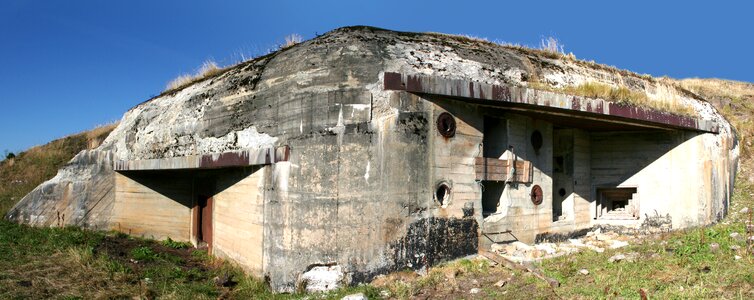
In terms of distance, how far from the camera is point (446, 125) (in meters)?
7.76

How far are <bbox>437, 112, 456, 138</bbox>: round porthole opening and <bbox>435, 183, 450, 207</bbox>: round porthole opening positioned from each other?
0.75 metres

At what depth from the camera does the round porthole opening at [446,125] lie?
25.2ft

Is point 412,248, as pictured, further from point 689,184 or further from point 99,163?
point 99,163

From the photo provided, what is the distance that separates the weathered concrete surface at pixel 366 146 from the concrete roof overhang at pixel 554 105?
0.18 m

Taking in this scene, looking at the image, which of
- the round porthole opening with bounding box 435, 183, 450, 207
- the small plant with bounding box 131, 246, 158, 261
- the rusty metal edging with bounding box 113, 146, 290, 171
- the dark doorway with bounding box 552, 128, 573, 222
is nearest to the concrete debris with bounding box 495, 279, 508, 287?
the round porthole opening with bounding box 435, 183, 450, 207

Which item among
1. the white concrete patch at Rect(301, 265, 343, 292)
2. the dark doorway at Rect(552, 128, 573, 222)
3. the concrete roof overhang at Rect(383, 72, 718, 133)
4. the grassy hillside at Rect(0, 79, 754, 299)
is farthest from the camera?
the dark doorway at Rect(552, 128, 573, 222)

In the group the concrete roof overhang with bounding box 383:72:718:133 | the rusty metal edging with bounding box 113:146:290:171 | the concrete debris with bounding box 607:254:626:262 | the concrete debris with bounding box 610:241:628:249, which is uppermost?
the concrete roof overhang with bounding box 383:72:718:133

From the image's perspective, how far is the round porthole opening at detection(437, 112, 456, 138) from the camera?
7.67 m

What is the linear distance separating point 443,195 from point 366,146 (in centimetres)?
140

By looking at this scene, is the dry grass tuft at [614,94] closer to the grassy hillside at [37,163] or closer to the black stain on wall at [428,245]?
the black stain on wall at [428,245]

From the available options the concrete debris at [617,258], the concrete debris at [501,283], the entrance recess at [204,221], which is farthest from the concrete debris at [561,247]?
the entrance recess at [204,221]

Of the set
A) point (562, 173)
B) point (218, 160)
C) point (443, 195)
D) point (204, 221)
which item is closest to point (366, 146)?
point (443, 195)

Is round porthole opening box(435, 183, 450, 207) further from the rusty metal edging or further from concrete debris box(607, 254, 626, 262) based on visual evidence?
concrete debris box(607, 254, 626, 262)

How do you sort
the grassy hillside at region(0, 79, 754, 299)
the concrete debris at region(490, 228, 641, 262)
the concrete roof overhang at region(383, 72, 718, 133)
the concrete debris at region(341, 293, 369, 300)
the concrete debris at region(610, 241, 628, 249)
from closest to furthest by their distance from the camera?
1. the grassy hillside at region(0, 79, 754, 299)
2. the concrete debris at region(341, 293, 369, 300)
3. the concrete roof overhang at region(383, 72, 718, 133)
4. the concrete debris at region(490, 228, 641, 262)
5. the concrete debris at region(610, 241, 628, 249)
